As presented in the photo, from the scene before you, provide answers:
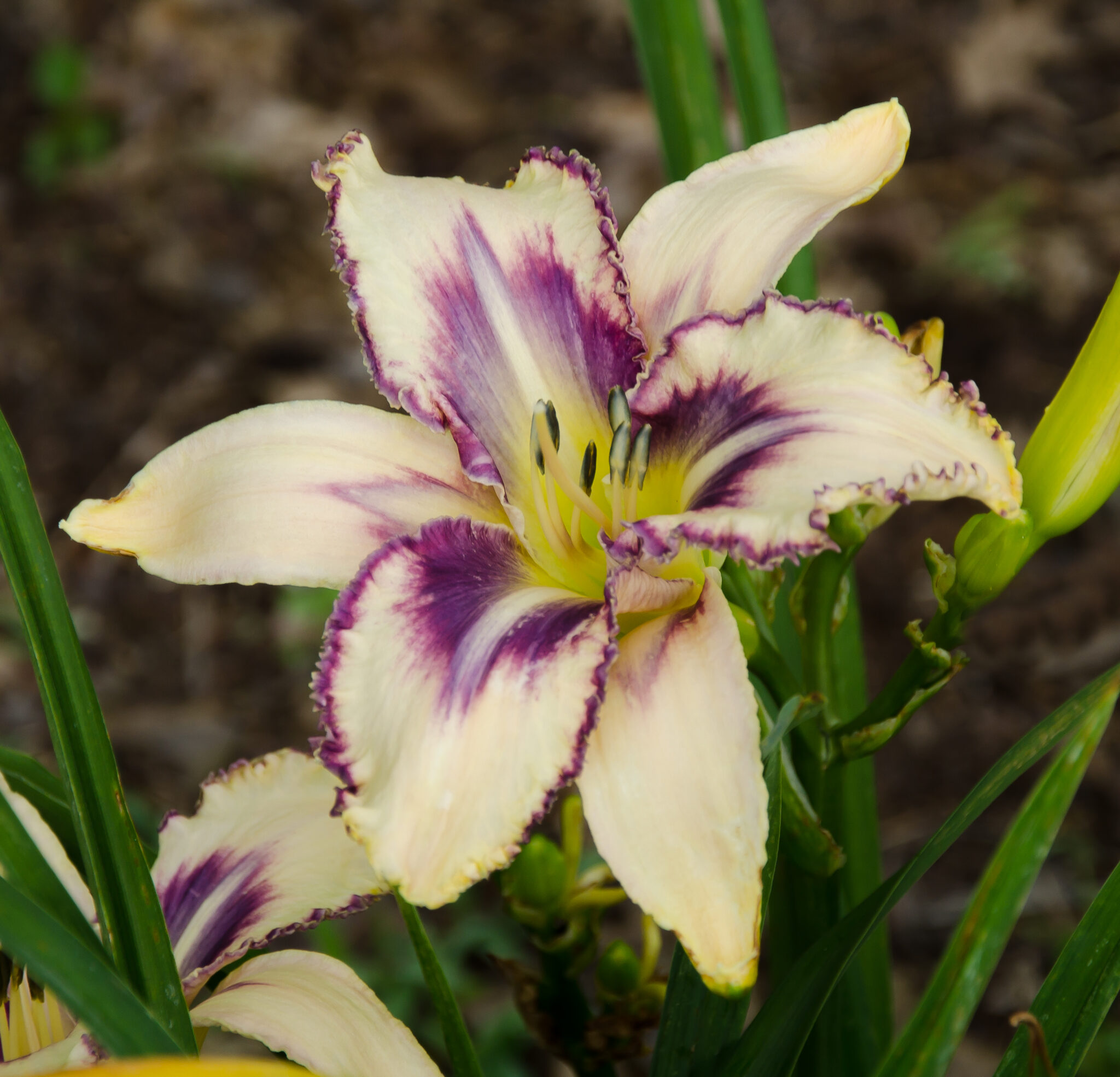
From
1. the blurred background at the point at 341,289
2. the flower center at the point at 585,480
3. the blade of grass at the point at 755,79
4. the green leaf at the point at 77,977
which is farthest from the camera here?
the blurred background at the point at 341,289

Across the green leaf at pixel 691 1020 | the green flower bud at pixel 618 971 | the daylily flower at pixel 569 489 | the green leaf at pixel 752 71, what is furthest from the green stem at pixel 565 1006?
the green leaf at pixel 752 71

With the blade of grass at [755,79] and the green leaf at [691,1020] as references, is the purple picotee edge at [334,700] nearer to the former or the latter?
the green leaf at [691,1020]

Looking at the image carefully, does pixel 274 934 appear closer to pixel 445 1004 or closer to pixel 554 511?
pixel 445 1004

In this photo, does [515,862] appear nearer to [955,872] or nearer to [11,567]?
[11,567]

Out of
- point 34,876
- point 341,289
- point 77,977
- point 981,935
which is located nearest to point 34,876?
point 34,876

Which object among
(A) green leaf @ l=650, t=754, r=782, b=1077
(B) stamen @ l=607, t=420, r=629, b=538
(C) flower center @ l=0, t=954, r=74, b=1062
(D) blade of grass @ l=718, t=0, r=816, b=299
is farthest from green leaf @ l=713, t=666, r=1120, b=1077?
(D) blade of grass @ l=718, t=0, r=816, b=299

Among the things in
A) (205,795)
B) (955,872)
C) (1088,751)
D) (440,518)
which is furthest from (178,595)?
(1088,751)
